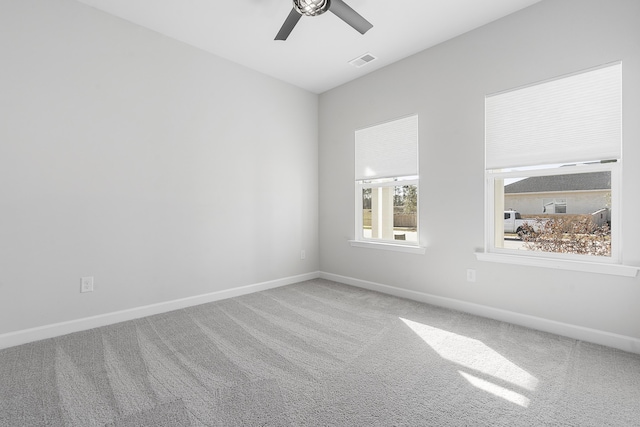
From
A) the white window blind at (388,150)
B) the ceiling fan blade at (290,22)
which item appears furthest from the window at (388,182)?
the ceiling fan blade at (290,22)

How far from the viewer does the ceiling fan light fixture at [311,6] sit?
2.06 metres

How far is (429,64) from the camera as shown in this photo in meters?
3.24

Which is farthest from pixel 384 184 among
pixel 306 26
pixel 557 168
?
pixel 306 26

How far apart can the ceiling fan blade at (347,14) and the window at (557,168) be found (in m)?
1.44

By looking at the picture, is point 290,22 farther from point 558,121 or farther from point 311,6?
point 558,121

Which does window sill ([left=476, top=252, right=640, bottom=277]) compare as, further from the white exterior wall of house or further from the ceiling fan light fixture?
the ceiling fan light fixture

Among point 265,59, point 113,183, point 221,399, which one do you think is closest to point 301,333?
point 221,399

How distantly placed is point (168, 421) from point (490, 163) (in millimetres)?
3135

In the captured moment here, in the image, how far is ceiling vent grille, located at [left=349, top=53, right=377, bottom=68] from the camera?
341 cm

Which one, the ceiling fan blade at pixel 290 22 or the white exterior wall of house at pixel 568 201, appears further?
the white exterior wall of house at pixel 568 201

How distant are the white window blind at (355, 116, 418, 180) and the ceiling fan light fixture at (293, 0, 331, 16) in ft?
5.67

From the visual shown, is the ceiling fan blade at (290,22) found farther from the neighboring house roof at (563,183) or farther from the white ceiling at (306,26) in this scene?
the neighboring house roof at (563,183)

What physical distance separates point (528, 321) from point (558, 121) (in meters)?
1.72

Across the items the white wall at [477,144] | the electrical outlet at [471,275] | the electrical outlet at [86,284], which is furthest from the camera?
the electrical outlet at [471,275]
